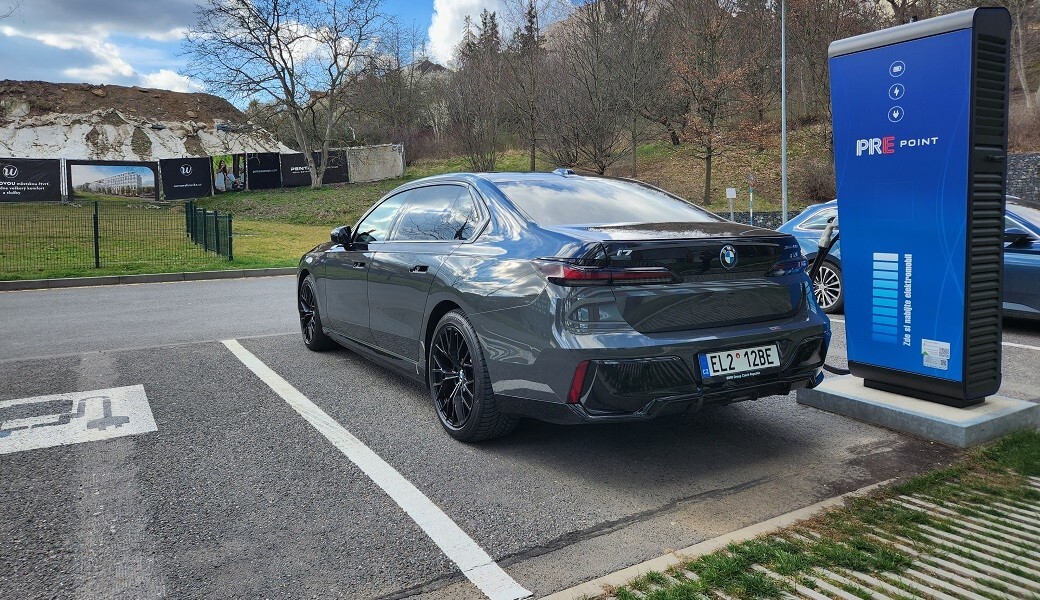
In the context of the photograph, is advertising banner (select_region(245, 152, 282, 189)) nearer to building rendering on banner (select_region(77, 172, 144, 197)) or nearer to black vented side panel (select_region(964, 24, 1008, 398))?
building rendering on banner (select_region(77, 172, 144, 197))

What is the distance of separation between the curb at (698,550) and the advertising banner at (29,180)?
39.2 m

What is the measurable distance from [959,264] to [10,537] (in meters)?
4.84

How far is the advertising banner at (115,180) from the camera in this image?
36.3m

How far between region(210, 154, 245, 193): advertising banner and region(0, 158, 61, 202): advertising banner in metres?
7.63

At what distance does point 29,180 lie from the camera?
34.4m

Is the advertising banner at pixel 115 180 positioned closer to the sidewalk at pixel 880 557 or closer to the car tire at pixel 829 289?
the car tire at pixel 829 289

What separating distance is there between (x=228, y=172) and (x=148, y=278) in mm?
28515

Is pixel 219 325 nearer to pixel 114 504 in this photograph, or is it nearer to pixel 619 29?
pixel 114 504

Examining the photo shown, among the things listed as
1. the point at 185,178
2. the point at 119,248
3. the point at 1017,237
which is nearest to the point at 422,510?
the point at 1017,237

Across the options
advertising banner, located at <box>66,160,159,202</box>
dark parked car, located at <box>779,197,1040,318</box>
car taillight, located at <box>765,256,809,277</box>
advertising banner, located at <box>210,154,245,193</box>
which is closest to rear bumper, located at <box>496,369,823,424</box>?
car taillight, located at <box>765,256,809,277</box>

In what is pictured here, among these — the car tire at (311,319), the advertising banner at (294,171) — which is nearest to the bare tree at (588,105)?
the advertising banner at (294,171)

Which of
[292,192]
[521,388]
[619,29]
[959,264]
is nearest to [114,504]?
[521,388]

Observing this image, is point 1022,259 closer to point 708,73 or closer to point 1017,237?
point 1017,237

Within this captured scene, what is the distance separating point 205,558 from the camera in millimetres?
2959
